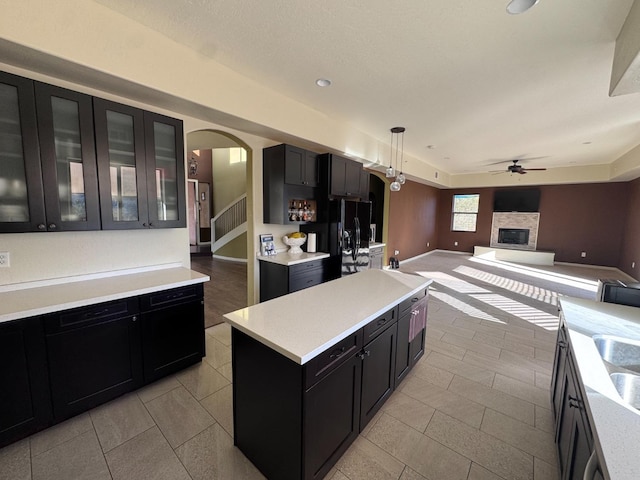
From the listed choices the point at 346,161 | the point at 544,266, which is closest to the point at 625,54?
the point at 346,161

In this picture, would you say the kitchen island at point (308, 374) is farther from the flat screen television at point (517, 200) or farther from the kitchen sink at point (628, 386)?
the flat screen television at point (517, 200)

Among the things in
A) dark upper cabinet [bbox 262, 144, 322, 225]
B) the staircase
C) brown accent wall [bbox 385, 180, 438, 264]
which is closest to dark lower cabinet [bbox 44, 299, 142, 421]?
dark upper cabinet [bbox 262, 144, 322, 225]

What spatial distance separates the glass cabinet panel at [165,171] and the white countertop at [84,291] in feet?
1.86

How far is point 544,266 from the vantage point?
778 cm

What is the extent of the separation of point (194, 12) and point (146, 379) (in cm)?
281

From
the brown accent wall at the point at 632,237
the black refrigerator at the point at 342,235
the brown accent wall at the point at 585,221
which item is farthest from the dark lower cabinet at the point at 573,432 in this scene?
the brown accent wall at the point at 585,221

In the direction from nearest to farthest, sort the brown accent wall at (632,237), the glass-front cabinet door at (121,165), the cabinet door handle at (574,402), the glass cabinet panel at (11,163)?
the cabinet door handle at (574,402) → the glass cabinet panel at (11,163) → the glass-front cabinet door at (121,165) → the brown accent wall at (632,237)

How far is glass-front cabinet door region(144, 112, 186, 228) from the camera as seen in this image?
90.9 inches

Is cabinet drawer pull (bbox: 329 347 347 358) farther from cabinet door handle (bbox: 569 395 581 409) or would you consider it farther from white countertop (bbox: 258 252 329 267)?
white countertop (bbox: 258 252 329 267)

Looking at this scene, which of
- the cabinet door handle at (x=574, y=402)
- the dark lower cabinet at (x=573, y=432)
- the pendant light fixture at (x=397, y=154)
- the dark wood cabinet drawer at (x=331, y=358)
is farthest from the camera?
the pendant light fixture at (x=397, y=154)

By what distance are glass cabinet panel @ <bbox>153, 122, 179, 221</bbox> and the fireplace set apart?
977 cm

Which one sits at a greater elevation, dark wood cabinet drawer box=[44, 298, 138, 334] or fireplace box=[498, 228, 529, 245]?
fireplace box=[498, 228, 529, 245]

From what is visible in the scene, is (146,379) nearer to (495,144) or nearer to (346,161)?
(346,161)

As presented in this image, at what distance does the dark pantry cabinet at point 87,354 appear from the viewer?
5.32ft
